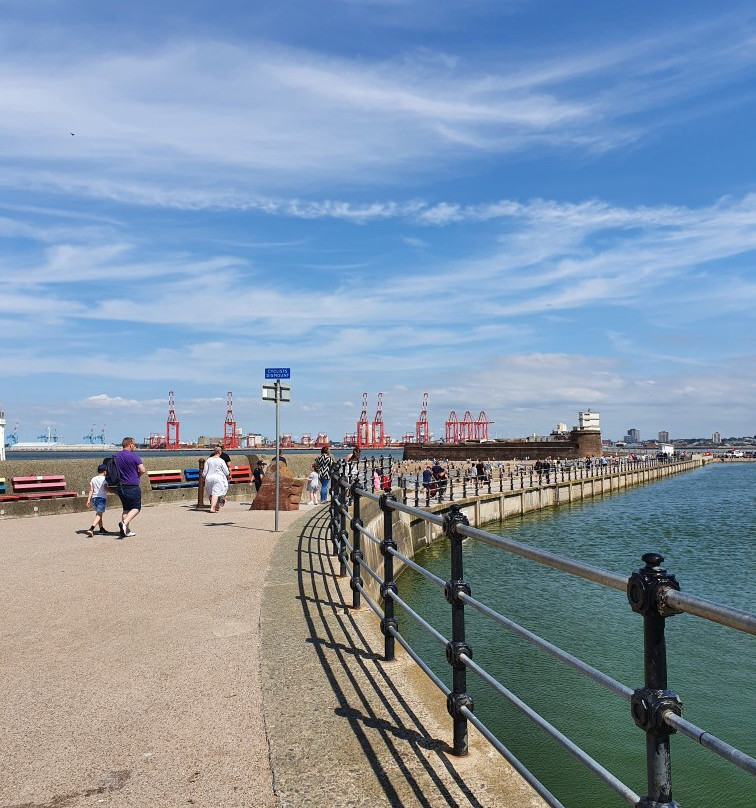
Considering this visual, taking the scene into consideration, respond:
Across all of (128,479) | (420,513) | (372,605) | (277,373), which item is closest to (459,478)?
(277,373)

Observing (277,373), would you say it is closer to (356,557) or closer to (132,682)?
(356,557)

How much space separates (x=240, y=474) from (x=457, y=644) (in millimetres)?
18040

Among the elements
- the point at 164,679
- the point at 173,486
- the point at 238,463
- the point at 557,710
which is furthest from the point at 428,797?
the point at 238,463

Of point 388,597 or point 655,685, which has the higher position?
point 655,685

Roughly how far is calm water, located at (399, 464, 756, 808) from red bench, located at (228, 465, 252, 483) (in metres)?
5.72

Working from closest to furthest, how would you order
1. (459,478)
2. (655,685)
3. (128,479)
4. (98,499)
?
(655,685)
(128,479)
(98,499)
(459,478)

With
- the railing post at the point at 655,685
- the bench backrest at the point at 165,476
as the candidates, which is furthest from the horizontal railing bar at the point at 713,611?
the bench backrest at the point at 165,476

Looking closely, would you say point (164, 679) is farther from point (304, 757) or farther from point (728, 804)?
point (728, 804)

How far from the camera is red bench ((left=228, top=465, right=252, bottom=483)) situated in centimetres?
2070

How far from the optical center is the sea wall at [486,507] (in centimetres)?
1788

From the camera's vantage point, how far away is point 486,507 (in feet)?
113

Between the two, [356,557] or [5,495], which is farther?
[5,495]

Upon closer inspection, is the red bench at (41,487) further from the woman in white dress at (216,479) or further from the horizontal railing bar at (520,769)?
the horizontal railing bar at (520,769)

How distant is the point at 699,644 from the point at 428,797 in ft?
36.4
